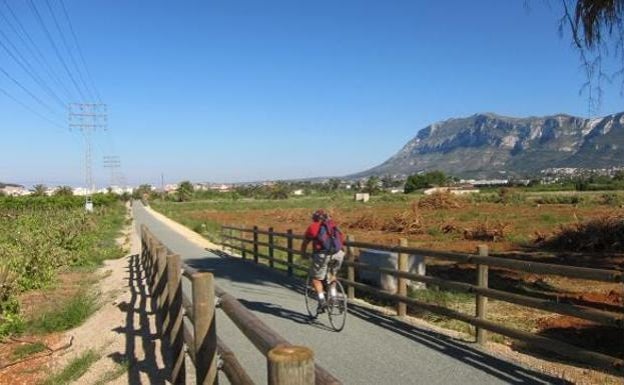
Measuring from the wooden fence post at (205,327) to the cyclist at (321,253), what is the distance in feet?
15.3

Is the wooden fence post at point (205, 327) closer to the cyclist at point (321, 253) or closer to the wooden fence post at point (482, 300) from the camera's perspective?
the wooden fence post at point (482, 300)

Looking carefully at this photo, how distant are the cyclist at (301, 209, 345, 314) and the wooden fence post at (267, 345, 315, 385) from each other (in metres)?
6.90

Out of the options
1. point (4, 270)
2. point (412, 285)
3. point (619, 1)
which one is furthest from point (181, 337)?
point (619, 1)

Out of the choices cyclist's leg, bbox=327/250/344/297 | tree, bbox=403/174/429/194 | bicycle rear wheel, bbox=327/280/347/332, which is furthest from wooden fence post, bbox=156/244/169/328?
tree, bbox=403/174/429/194

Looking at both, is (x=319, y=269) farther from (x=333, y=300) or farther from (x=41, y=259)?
(x=41, y=259)

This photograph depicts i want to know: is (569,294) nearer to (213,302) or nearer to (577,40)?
(577,40)

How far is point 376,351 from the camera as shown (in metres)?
7.55

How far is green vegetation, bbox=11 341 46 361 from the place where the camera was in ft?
31.0

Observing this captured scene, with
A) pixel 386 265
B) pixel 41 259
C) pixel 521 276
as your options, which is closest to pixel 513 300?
pixel 386 265

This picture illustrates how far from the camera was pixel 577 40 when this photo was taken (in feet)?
39.5

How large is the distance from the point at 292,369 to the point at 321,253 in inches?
279

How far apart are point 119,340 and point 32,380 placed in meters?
1.28

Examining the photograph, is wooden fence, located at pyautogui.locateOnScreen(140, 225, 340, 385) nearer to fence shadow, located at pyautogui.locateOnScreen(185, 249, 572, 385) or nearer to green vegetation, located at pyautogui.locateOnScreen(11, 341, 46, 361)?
green vegetation, located at pyautogui.locateOnScreen(11, 341, 46, 361)

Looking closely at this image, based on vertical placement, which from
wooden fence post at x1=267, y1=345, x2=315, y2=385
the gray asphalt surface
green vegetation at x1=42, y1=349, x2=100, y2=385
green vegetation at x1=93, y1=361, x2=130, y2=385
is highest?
wooden fence post at x1=267, y1=345, x2=315, y2=385
